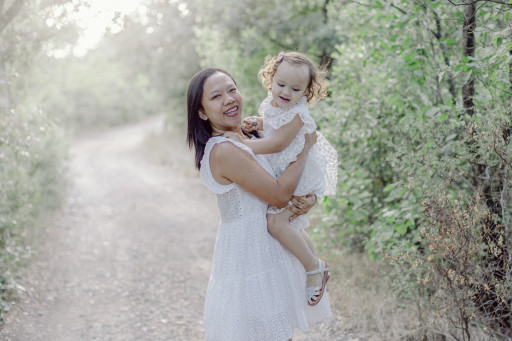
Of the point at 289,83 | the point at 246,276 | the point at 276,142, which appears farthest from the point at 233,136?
the point at 246,276

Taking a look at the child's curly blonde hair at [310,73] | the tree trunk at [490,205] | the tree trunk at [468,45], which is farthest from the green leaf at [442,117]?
the child's curly blonde hair at [310,73]

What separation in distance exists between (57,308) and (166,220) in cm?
340

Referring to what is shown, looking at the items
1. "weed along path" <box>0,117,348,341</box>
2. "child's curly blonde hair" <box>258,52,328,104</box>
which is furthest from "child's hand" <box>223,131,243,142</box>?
"weed along path" <box>0,117,348,341</box>

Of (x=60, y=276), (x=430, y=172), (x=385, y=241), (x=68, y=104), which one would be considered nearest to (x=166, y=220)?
(x=60, y=276)

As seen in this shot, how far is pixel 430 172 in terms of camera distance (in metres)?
2.98

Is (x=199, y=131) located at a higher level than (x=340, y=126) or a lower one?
higher

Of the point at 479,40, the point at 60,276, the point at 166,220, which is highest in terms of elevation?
the point at 479,40

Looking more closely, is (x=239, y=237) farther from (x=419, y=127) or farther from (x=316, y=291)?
(x=419, y=127)

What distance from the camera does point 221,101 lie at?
223cm

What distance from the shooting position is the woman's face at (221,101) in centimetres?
223

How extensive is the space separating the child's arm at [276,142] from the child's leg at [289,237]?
306 mm

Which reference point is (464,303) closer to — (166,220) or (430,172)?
(430,172)

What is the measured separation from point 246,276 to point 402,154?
1949 mm

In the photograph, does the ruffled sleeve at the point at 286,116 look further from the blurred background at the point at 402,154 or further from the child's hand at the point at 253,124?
the blurred background at the point at 402,154
